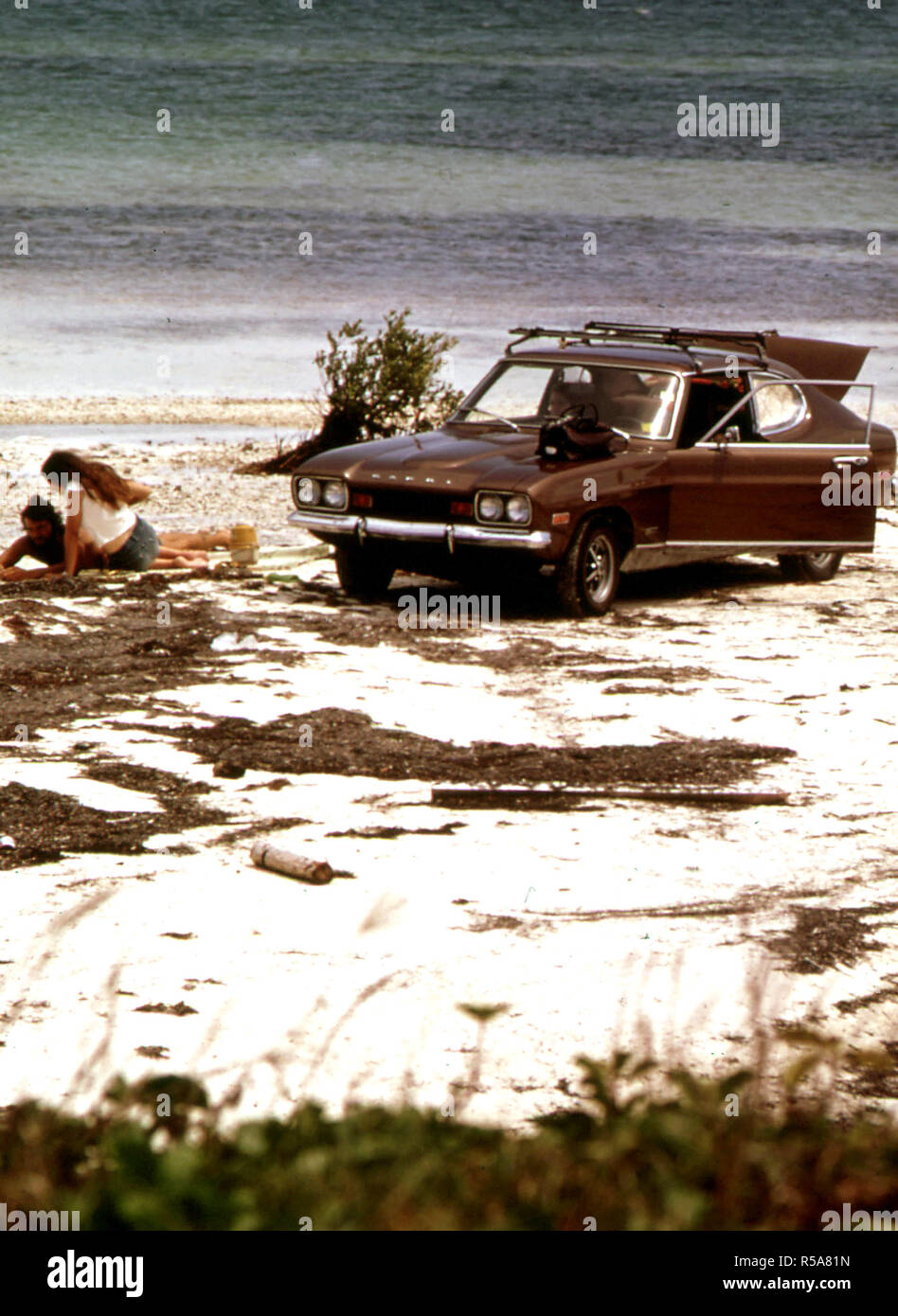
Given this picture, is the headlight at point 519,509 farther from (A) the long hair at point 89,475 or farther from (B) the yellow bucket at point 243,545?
(A) the long hair at point 89,475

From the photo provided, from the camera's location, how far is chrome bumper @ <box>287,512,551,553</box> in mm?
10430

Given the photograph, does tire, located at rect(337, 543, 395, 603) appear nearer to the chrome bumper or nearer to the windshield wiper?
the chrome bumper

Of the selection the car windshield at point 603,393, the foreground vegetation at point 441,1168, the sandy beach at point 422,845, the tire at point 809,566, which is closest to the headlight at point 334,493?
the sandy beach at point 422,845

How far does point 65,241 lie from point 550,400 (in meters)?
23.6

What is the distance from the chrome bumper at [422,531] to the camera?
10.4 meters

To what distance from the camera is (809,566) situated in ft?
42.4

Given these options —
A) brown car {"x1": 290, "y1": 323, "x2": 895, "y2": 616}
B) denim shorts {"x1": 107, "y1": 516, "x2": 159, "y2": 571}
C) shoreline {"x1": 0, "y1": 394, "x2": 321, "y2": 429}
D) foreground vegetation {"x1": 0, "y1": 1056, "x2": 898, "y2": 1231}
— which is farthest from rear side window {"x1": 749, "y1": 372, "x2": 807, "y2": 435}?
foreground vegetation {"x1": 0, "y1": 1056, "x2": 898, "y2": 1231}

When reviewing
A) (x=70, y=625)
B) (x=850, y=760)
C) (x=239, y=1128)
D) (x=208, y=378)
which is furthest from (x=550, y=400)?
(x=208, y=378)

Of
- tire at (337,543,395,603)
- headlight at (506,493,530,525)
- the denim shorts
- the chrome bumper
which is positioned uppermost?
headlight at (506,493,530,525)

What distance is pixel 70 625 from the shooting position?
10.3 m

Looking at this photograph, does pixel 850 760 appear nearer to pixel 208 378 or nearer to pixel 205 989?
pixel 205 989

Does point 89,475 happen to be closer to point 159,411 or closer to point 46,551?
point 46,551

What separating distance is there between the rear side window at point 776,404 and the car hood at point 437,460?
1.63m

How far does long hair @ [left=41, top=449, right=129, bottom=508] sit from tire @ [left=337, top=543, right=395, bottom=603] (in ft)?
4.90
